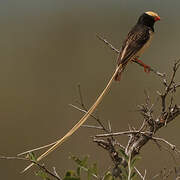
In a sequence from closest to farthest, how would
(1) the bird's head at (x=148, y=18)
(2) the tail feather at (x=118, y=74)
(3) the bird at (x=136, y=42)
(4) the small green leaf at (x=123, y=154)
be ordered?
(4) the small green leaf at (x=123, y=154) < (2) the tail feather at (x=118, y=74) < (3) the bird at (x=136, y=42) < (1) the bird's head at (x=148, y=18)

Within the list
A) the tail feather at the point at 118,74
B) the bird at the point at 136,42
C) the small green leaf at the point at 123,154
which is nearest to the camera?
the small green leaf at the point at 123,154

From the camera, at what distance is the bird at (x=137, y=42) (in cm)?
414

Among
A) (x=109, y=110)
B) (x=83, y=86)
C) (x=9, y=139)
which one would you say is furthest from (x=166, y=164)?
(x=83, y=86)

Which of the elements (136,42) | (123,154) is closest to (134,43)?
(136,42)

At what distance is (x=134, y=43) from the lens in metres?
4.49

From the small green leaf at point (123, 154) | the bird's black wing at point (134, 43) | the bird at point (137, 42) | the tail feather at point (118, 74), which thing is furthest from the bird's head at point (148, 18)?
the small green leaf at point (123, 154)

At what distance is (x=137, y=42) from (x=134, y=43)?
0.17 ft

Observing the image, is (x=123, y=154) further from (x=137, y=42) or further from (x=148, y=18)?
(x=148, y=18)

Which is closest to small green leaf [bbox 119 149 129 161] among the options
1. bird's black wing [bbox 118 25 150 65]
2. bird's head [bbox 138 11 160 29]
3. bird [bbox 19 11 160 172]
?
bird [bbox 19 11 160 172]

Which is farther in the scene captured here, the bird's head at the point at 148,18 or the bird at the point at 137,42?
the bird's head at the point at 148,18

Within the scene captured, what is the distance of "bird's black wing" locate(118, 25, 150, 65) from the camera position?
418cm

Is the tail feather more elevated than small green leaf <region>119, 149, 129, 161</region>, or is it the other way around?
small green leaf <region>119, 149, 129, 161</region>

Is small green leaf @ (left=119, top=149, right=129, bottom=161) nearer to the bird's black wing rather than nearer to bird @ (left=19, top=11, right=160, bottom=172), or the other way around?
bird @ (left=19, top=11, right=160, bottom=172)

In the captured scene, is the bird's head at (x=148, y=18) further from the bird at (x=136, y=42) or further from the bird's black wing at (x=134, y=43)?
the bird's black wing at (x=134, y=43)
